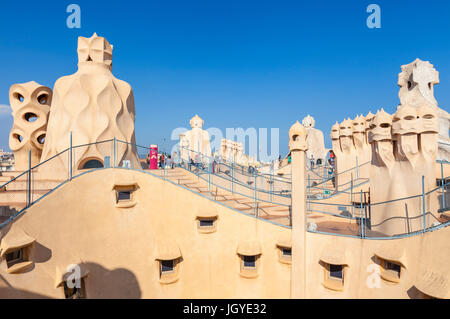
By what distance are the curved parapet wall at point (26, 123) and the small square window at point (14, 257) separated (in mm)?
7794

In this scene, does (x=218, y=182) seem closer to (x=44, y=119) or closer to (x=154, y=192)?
(x=154, y=192)

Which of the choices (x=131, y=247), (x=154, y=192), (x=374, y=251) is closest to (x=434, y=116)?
(x=374, y=251)

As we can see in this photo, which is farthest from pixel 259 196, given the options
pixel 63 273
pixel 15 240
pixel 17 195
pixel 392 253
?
pixel 17 195

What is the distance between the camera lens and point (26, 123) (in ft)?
42.5

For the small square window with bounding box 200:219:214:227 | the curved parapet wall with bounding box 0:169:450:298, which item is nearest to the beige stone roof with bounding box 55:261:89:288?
the curved parapet wall with bounding box 0:169:450:298

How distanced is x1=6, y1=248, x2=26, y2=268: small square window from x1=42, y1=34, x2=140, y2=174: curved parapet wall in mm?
4885

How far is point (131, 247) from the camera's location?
9.06 meters

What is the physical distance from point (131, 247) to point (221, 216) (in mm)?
3325

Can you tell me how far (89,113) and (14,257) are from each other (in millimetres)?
6723

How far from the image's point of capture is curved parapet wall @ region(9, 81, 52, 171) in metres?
12.8

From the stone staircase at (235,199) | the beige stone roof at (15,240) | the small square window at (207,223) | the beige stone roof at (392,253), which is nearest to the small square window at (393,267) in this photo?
the beige stone roof at (392,253)

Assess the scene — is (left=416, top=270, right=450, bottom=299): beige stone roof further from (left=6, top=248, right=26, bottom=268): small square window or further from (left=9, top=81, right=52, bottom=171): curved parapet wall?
(left=9, top=81, right=52, bottom=171): curved parapet wall

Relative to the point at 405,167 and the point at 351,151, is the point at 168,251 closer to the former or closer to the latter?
the point at 405,167

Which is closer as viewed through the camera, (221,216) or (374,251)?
(374,251)
